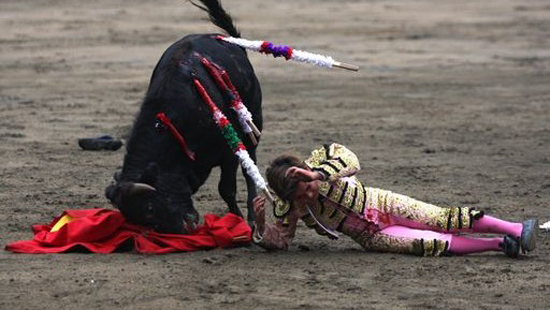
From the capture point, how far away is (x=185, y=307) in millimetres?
5832

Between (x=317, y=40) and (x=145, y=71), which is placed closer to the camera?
(x=145, y=71)

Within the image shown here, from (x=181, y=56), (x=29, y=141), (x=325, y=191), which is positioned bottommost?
(x=29, y=141)

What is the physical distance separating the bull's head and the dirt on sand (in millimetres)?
210

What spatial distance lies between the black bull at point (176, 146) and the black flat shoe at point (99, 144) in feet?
9.13

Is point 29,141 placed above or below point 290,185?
below

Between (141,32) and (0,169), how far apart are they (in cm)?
848

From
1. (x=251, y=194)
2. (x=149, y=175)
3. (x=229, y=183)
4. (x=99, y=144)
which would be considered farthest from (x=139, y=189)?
(x=99, y=144)

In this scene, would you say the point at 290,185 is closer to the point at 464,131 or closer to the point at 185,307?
the point at 185,307

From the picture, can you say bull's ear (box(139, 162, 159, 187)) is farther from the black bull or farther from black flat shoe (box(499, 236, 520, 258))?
black flat shoe (box(499, 236, 520, 258))

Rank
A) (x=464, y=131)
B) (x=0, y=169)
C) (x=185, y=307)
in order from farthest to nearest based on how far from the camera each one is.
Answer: (x=464, y=131) → (x=0, y=169) → (x=185, y=307)

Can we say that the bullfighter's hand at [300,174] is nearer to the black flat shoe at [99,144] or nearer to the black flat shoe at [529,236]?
the black flat shoe at [529,236]

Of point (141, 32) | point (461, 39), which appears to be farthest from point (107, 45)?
point (461, 39)

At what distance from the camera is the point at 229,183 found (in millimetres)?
7953

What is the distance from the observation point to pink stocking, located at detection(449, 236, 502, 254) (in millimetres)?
6836
